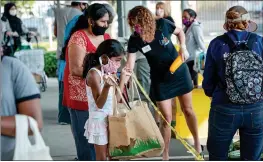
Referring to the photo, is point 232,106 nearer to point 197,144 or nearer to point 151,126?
point 151,126

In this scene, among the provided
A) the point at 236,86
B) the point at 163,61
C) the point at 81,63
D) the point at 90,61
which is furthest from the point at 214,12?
the point at 236,86

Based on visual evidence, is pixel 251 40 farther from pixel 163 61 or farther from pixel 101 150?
pixel 163 61

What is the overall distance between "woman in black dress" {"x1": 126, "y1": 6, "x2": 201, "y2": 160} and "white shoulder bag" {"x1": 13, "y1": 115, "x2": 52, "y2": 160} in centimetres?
321

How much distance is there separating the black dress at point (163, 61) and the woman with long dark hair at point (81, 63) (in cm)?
114

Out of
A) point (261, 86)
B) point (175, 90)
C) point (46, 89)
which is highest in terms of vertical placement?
point (261, 86)

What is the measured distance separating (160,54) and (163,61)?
0.08 m

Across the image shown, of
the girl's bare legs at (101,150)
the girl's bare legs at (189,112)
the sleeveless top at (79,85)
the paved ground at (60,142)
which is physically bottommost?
the paved ground at (60,142)

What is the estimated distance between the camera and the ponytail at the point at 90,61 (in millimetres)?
5219

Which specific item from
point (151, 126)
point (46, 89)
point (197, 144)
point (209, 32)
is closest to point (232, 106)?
point (151, 126)

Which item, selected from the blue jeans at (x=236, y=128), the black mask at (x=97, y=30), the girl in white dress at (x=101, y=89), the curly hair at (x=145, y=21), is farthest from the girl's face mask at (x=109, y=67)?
the curly hair at (x=145, y=21)

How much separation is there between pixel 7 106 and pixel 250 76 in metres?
1.89

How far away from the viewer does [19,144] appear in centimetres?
346

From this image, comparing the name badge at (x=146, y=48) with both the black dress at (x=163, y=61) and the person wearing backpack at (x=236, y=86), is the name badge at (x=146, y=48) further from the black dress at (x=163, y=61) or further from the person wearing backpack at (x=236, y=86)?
the person wearing backpack at (x=236, y=86)

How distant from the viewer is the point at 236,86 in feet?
15.8
